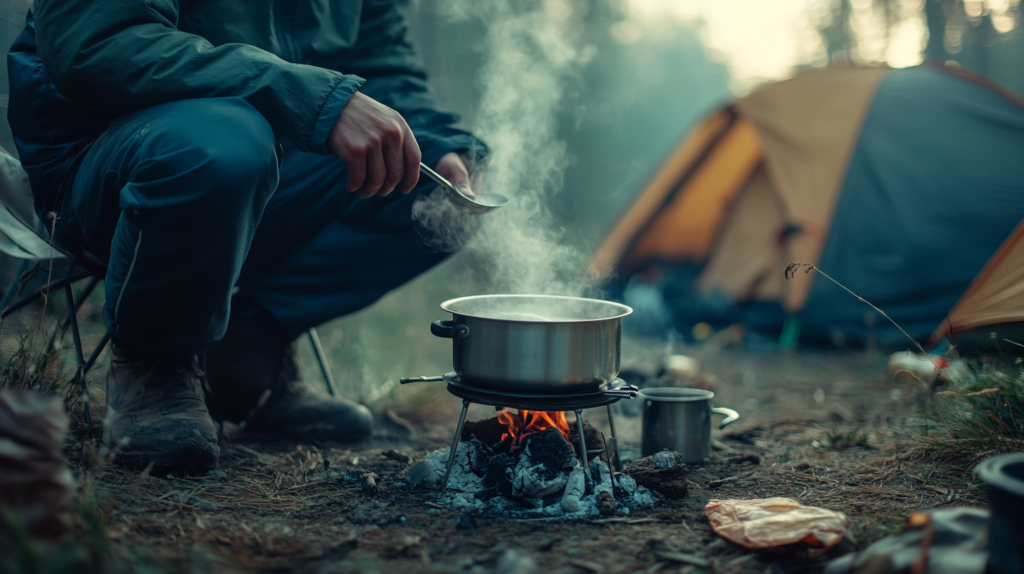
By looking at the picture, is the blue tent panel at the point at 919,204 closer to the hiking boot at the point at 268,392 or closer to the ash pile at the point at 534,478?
the ash pile at the point at 534,478

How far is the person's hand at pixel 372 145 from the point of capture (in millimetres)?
1626

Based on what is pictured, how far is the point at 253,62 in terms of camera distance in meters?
1.67

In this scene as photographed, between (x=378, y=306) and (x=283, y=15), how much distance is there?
13.1 ft

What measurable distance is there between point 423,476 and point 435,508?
189mm

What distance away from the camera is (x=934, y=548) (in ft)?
3.76

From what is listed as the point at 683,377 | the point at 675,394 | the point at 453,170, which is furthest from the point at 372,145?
the point at 683,377

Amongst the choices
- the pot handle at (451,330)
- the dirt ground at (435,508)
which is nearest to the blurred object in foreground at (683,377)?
the dirt ground at (435,508)

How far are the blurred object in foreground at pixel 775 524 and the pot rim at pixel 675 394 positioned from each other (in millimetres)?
608

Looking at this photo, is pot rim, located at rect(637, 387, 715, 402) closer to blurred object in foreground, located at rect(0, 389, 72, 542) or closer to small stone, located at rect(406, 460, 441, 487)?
small stone, located at rect(406, 460, 441, 487)

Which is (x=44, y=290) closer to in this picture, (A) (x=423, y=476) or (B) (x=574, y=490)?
(A) (x=423, y=476)

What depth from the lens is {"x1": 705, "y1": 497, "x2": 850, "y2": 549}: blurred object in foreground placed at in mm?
1375

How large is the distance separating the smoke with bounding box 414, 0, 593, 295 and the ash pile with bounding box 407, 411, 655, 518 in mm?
781

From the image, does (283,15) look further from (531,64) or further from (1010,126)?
(531,64)

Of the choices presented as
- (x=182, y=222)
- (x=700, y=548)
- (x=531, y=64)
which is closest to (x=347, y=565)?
(x=700, y=548)
